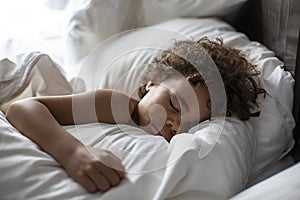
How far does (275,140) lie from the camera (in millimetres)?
1061

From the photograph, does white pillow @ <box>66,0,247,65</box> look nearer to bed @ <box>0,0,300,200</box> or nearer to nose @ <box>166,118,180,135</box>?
bed @ <box>0,0,300,200</box>

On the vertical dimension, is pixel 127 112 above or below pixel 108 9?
below

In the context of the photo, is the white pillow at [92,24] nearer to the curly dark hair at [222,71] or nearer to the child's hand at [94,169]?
the curly dark hair at [222,71]

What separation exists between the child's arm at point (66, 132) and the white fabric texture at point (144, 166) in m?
0.02

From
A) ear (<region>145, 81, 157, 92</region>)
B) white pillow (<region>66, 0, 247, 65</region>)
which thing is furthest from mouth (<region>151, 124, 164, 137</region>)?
white pillow (<region>66, 0, 247, 65</region>)

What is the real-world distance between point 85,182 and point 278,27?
0.61m

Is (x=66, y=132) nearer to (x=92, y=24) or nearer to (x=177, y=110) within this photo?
(x=177, y=110)

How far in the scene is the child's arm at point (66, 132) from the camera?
86cm

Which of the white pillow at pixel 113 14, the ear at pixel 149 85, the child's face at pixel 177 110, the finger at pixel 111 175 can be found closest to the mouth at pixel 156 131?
the child's face at pixel 177 110

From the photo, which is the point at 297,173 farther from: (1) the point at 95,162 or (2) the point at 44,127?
(2) the point at 44,127

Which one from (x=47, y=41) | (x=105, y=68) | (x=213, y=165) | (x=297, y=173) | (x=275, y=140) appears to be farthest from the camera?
(x=47, y=41)

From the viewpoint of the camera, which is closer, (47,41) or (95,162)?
(95,162)

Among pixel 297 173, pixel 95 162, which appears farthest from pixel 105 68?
pixel 297 173

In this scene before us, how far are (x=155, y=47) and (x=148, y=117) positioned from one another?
0.77 feet
